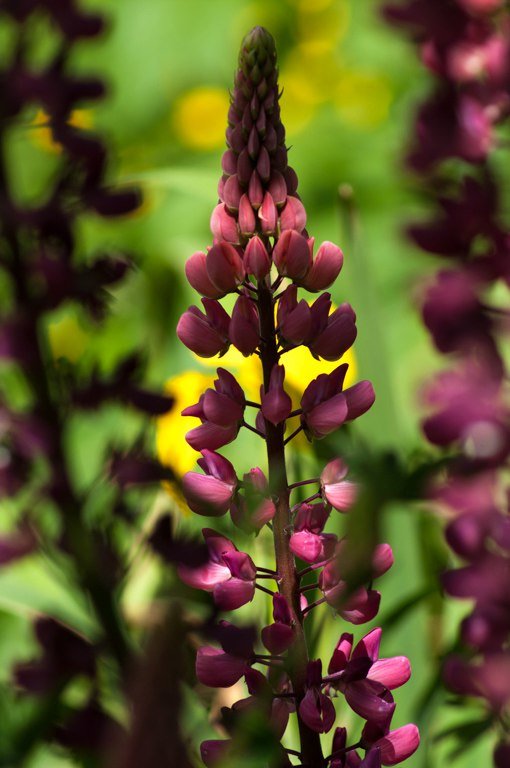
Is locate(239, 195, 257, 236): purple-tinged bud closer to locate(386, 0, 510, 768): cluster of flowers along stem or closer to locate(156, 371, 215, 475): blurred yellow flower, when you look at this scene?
locate(386, 0, 510, 768): cluster of flowers along stem

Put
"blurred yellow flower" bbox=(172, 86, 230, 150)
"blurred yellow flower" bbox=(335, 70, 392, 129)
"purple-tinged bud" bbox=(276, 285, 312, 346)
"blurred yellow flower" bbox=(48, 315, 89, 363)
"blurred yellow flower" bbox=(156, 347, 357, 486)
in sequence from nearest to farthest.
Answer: "purple-tinged bud" bbox=(276, 285, 312, 346)
"blurred yellow flower" bbox=(156, 347, 357, 486)
"blurred yellow flower" bbox=(48, 315, 89, 363)
"blurred yellow flower" bbox=(172, 86, 230, 150)
"blurred yellow flower" bbox=(335, 70, 392, 129)

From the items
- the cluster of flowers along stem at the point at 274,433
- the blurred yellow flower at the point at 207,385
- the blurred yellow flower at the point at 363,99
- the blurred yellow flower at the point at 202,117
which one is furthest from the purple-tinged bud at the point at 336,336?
the blurred yellow flower at the point at 363,99

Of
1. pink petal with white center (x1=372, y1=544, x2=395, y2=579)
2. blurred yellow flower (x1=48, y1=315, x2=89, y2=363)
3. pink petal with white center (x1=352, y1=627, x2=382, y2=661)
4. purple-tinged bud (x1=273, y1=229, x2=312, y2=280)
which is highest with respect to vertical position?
purple-tinged bud (x1=273, y1=229, x2=312, y2=280)

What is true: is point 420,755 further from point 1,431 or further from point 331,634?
point 1,431

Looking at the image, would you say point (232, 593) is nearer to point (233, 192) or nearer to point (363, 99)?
point (233, 192)

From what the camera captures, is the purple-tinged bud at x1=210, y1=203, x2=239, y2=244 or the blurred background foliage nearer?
the purple-tinged bud at x1=210, y1=203, x2=239, y2=244

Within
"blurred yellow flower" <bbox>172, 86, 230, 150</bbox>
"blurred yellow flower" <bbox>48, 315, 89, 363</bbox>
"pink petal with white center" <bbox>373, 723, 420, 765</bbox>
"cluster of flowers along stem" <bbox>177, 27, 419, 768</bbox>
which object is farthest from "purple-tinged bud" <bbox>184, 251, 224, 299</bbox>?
"blurred yellow flower" <bbox>172, 86, 230, 150</bbox>

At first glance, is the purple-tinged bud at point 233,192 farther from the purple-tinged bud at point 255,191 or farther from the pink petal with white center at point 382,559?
the pink petal with white center at point 382,559
